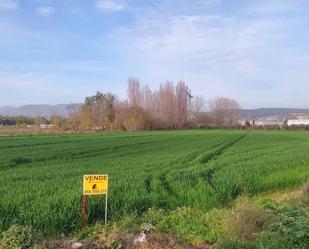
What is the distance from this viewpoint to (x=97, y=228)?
896cm

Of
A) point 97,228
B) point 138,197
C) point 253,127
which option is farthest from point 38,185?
point 253,127

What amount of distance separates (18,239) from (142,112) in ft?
330

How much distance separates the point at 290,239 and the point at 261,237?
1.45 ft

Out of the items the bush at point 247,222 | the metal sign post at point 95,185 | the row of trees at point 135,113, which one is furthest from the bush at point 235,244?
the row of trees at point 135,113

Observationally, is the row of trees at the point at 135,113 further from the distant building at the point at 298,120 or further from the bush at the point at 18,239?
the bush at the point at 18,239

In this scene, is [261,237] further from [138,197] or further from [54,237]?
[138,197]

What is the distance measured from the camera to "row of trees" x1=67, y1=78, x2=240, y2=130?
343 feet

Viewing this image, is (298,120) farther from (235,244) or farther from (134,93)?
(235,244)

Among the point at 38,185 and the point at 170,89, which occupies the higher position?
the point at 170,89

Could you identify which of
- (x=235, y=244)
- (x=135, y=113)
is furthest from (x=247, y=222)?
(x=135, y=113)

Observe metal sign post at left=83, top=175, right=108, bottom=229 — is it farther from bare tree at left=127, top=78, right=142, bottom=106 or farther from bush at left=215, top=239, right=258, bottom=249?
bare tree at left=127, top=78, right=142, bottom=106

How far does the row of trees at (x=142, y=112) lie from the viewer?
104500mm

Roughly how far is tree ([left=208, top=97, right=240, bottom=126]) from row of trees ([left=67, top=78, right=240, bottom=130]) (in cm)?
694

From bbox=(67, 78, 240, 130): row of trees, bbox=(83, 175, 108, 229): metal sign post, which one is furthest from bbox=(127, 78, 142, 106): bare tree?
bbox=(83, 175, 108, 229): metal sign post
